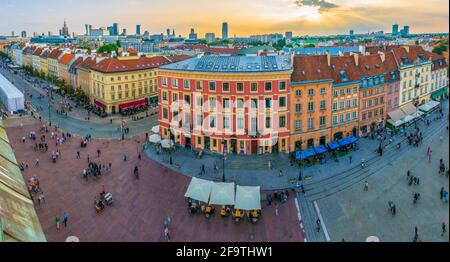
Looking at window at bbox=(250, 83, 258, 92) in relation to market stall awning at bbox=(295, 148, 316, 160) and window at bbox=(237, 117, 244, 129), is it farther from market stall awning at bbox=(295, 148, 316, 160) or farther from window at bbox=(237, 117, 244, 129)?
market stall awning at bbox=(295, 148, 316, 160)

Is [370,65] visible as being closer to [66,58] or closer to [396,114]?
[396,114]

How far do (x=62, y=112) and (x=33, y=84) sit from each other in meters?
43.2

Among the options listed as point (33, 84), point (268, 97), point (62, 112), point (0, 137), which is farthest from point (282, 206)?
point (33, 84)

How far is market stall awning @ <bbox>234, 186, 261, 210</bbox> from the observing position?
27.6m

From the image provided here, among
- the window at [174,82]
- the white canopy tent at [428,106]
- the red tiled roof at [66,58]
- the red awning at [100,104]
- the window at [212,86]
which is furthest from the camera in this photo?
the red tiled roof at [66,58]

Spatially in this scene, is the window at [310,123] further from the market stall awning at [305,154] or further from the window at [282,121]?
the market stall awning at [305,154]

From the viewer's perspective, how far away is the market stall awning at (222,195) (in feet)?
93.0

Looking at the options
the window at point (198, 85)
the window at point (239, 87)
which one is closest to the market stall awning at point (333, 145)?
the window at point (239, 87)

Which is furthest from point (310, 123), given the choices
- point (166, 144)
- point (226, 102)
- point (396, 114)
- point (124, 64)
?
point (124, 64)

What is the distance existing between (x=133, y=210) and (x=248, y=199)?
356 inches

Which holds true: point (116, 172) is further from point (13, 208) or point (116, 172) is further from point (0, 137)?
point (13, 208)

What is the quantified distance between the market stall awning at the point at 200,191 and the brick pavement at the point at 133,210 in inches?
54.3

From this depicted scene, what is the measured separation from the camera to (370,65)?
174 feet
